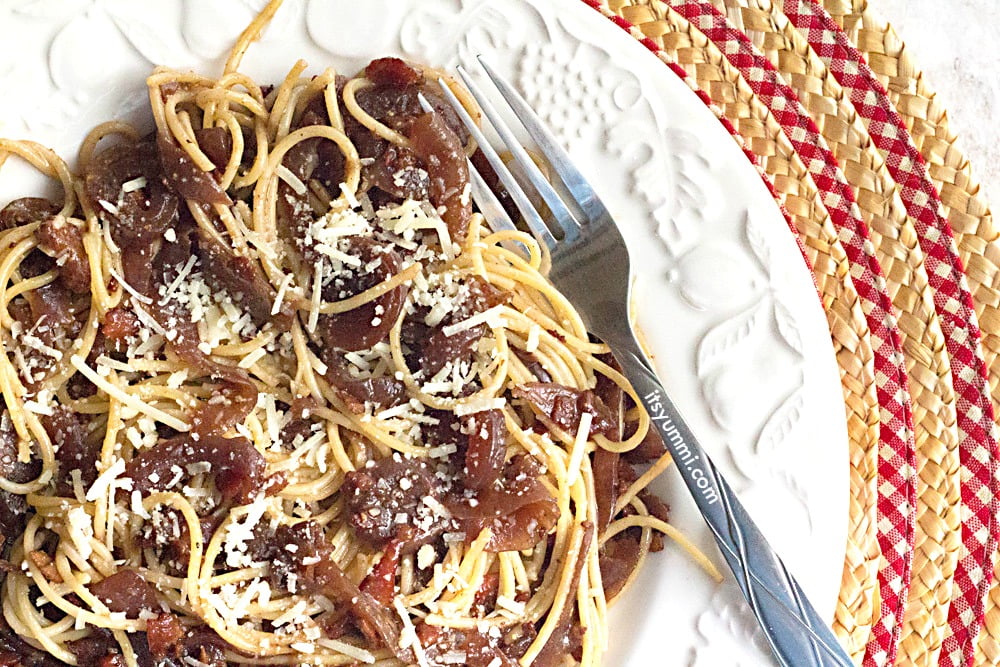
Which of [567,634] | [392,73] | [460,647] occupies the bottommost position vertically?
[567,634]

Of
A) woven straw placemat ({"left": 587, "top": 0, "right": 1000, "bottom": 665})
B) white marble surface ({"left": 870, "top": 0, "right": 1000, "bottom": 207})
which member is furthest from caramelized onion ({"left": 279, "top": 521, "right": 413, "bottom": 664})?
white marble surface ({"left": 870, "top": 0, "right": 1000, "bottom": 207})

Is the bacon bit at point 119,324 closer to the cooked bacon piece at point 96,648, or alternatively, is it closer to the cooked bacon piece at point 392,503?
the cooked bacon piece at point 392,503

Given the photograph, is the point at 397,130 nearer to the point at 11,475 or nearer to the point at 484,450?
the point at 484,450

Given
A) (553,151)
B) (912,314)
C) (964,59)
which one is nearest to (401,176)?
(553,151)

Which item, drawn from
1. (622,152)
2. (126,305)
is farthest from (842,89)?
(126,305)

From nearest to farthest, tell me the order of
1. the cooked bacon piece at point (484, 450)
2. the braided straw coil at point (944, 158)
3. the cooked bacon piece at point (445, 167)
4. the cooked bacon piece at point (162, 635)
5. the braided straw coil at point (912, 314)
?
the cooked bacon piece at point (162, 635) → the cooked bacon piece at point (484, 450) → the cooked bacon piece at point (445, 167) → the braided straw coil at point (912, 314) → the braided straw coil at point (944, 158)

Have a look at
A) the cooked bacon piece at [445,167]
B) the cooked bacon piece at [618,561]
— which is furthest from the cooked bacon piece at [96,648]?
the cooked bacon piece at [445,167]

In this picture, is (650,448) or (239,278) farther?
(650,448)
